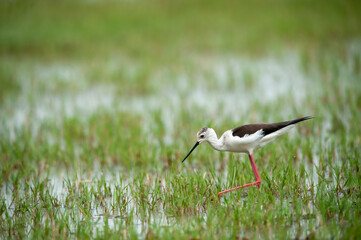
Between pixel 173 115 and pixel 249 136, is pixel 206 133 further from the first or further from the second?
pixel 173 115

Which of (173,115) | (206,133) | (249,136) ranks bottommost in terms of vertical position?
(249,136)

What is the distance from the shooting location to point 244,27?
46.6 feet

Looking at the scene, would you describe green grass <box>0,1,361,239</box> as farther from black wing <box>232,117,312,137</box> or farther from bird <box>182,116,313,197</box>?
black wing <box>232,117,312,137</box>

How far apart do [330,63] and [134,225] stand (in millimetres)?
7549

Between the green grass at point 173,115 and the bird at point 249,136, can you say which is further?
the bird at point 249,136

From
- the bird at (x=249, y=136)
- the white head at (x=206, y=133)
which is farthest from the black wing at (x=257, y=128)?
the white head at (x=206, y=133)

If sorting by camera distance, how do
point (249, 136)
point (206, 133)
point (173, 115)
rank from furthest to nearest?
point (173, 115) → point (206, 133) → point (249, 136)

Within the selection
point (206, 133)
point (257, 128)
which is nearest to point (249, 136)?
point (257, 128)

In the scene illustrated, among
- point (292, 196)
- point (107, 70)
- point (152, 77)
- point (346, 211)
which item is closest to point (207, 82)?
point (152, 77)

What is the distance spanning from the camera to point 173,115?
8.32 m

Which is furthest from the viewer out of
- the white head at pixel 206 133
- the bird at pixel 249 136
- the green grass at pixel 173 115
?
the white head at pixel 206 133

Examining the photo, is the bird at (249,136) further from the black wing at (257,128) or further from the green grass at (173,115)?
the green grass at (173,115)

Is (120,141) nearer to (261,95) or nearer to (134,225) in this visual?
(134,225)

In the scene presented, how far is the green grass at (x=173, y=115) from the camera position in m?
4.35
